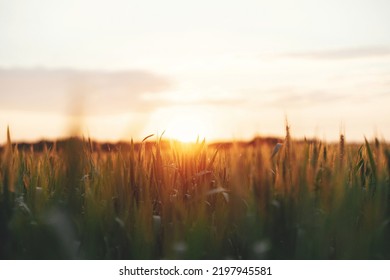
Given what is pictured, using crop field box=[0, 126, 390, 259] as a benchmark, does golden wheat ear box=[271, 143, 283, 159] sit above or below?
above

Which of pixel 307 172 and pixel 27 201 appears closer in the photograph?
pixel 307 172

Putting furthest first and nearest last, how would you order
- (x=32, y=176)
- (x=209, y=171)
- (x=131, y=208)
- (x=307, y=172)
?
(x=32, y=176)
(x=209, y=171)
(x=131, y=208)
(x=307, y=172)

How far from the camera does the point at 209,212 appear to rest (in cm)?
255

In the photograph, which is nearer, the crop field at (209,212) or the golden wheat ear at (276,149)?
the crop field at (209,212)

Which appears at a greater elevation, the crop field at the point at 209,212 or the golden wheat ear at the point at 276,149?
the golden wheat ear at the point at 276,149

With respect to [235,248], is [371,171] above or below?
above

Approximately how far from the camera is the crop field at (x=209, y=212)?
223 cm

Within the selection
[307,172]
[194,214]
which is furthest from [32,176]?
[307,172]

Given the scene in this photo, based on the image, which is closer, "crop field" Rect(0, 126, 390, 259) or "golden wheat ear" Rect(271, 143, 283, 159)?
"crop field" Rect(0, 126, 390, 259)

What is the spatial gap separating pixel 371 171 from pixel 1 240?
1.77 m

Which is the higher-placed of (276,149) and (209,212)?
(276,149)

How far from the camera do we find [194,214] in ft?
7.77

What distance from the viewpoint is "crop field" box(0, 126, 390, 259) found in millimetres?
2232
